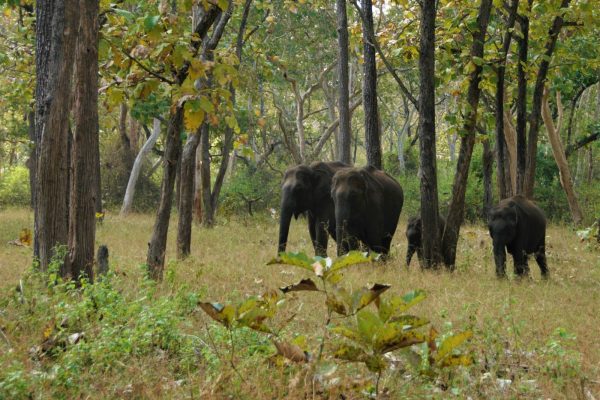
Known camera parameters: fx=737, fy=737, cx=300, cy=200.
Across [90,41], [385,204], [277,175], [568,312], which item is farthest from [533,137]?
[277,175]

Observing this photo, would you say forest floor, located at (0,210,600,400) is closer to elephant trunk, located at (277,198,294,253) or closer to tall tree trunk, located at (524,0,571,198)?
elephant trunk, located at (277,198,294,253)

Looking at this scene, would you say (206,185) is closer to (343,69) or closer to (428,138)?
(343,69)

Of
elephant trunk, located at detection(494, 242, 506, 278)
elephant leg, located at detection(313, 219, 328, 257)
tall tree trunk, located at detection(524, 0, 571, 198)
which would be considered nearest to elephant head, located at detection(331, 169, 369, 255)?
elephant leg, located at detection(313, 219, 328, 257)

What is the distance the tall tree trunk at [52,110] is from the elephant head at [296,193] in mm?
6709

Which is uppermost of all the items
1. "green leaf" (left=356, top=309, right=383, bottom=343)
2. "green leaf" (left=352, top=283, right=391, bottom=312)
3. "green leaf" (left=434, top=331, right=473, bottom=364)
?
"green leaf" (left=352, top=283, right=391, bottom=312)

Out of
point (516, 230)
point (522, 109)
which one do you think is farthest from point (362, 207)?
point (522, 109)

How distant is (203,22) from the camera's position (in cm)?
809

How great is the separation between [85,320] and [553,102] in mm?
22125

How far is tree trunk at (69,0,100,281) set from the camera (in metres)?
7.12

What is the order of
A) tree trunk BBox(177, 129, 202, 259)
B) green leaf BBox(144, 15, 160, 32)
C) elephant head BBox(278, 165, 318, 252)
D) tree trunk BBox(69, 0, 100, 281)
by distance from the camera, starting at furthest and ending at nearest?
elephant head BBox(278, 165, 318, 252) < tree trunk BBox(177, 129, 202, 259) < tree trunk BBox(69, 0, 100, 281) < green leaf BBox(144, 15, 160, 32)

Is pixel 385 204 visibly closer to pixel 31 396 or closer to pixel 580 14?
pixel 580 14

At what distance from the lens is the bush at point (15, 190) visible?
29469mm

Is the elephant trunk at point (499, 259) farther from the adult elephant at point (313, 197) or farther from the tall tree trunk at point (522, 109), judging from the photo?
the adult elephant at point (313, 197)

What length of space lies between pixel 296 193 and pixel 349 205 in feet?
4.84
